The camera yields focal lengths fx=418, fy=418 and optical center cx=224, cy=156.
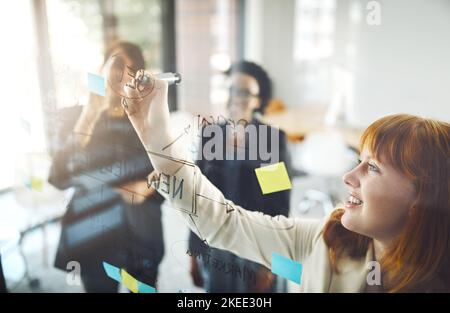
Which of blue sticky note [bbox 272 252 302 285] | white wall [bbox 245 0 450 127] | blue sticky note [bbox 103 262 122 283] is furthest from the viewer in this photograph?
blue sticky note [bbox 103 262 122 283]

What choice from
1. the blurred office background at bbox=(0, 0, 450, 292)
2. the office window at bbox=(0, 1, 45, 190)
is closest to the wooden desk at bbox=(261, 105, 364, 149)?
the blurred office background at bbox=(0, 0, 450, 292)

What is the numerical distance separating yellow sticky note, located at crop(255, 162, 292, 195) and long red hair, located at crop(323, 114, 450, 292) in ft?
0.62

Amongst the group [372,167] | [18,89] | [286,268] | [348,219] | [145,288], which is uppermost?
[18,89]

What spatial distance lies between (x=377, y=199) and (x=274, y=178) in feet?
0.75

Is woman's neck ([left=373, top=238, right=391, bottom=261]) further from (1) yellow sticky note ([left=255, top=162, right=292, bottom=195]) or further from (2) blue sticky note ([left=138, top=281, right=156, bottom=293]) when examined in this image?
(2) blue sticky note ([left=138, top=281, right=156, bottom=293])

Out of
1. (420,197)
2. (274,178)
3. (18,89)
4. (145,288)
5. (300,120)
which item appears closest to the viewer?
(420,197)

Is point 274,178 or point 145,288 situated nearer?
point 274,178

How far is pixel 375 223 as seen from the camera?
2.61 ft

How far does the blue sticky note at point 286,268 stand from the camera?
2.98 ft

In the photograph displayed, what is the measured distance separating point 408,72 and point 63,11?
38.8 inches

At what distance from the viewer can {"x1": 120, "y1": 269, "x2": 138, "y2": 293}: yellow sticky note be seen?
1180 mm

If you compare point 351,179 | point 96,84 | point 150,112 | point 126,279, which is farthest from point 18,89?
point 351,179

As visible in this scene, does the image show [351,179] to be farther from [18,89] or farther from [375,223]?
[18,89]

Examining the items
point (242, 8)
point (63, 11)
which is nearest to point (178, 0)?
point (63, 11)
